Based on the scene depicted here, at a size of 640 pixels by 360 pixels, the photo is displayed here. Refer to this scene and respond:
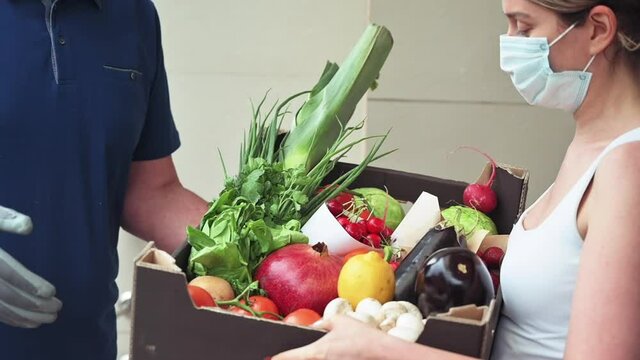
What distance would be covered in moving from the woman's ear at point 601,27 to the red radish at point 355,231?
57 cm

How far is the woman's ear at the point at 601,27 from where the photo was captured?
1307mm

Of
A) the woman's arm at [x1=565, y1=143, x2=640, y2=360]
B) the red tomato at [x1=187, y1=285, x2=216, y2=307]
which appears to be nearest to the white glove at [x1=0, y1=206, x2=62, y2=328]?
the red tomato at [x1=187, y1=285, x2=216, y2=307]

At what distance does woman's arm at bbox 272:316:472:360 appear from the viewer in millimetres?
1156

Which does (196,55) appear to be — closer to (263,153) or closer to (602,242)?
(263,153)

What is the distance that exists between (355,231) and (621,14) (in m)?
0.65

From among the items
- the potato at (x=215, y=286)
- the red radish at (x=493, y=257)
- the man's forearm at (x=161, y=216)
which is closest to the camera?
the potato at (x=215, y=286)

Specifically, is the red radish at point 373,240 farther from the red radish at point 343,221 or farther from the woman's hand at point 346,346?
the woman's hand at point 346,346

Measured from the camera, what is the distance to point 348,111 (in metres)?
1.91

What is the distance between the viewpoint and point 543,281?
1.33m

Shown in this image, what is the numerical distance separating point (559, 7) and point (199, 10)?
6.85 ft

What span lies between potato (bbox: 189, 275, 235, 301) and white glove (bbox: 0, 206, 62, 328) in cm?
41

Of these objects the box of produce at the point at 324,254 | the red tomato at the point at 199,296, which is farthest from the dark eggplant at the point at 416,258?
the red tomato at the point at 199,296

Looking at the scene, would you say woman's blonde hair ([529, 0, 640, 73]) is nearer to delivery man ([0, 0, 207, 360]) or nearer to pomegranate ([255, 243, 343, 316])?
pomegranate ([255, 243, 343, 316])

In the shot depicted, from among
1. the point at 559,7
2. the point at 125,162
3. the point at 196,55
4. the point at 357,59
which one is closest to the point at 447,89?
the point at 196,55
